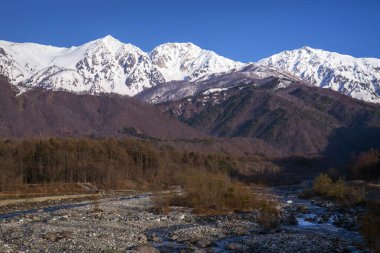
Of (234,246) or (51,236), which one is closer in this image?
(234,246)

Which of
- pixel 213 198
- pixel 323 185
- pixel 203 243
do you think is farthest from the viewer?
pixel 323 185

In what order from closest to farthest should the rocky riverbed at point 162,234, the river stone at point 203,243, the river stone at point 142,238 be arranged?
the rocky riverbed at point 162,234 < the river stone at point 203,243 < the river stone at point 142,238

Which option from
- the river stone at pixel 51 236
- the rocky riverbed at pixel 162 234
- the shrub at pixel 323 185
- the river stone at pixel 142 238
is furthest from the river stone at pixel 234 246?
the shrub at pixel 323 185

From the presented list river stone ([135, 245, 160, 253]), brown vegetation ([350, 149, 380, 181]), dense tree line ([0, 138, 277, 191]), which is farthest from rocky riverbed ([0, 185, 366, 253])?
brown vegetation ([350, 149, 380, 181])

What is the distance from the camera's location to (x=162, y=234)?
136ft

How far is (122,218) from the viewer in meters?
51.9

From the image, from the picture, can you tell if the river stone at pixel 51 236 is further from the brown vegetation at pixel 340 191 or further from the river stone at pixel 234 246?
the brown vegetation at pixel 340 191

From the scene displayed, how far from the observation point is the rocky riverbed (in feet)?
112

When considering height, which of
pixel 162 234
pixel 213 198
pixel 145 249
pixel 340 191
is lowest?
pixel 162 234

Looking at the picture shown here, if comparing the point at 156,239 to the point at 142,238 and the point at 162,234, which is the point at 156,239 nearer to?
the point at 142,238

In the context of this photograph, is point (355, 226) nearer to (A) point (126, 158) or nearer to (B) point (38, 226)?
(B) point (38, 226)

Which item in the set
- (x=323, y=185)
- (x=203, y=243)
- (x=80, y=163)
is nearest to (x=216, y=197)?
(x=203, y=243)

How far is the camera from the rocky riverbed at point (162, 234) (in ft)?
112

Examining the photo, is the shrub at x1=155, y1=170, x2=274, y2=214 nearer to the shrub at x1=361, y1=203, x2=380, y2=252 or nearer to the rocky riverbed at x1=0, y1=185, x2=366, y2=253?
the rocky riverbed at x1=0, y1=185, x2=366, y2=253
